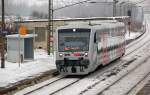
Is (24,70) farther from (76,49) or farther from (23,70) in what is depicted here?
(76,49)

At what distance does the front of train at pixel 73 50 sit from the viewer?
2706 cm

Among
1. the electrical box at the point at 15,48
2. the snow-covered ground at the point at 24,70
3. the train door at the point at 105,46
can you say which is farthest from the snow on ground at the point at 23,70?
the train door at the point at 105,46

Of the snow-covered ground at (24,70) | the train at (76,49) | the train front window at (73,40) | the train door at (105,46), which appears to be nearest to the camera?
the snow-covered ground at (24,70)

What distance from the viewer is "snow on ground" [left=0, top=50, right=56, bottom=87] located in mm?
25781

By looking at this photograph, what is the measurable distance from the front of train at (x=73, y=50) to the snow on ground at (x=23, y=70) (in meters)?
1.91

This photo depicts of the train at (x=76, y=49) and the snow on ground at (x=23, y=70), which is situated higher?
the train at (x=76, y=49)

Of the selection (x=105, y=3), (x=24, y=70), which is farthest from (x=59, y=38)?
(x=105, y=3)

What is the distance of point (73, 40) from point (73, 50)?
0.58m

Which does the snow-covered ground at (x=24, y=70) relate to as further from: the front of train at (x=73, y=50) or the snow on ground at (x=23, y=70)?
the front of train at (x=73, y=50)

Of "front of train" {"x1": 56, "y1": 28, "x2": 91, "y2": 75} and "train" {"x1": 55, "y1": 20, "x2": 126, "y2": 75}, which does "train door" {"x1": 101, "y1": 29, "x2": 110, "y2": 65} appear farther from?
"front of train" {"x1": 56, "y1": 28, "x2": 91, "y2": 75}

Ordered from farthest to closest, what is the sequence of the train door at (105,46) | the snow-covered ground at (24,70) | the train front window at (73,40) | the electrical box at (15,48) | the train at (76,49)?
the electrical box at (15,48)
the train door at (105,46)
the train front window at (73,40)
the train at (76,49)
the snow-covered ground at (24,70)

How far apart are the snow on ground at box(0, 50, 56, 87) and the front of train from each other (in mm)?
1912

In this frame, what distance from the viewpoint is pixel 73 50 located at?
27.1 meters

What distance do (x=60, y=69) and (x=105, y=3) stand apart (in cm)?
5163
